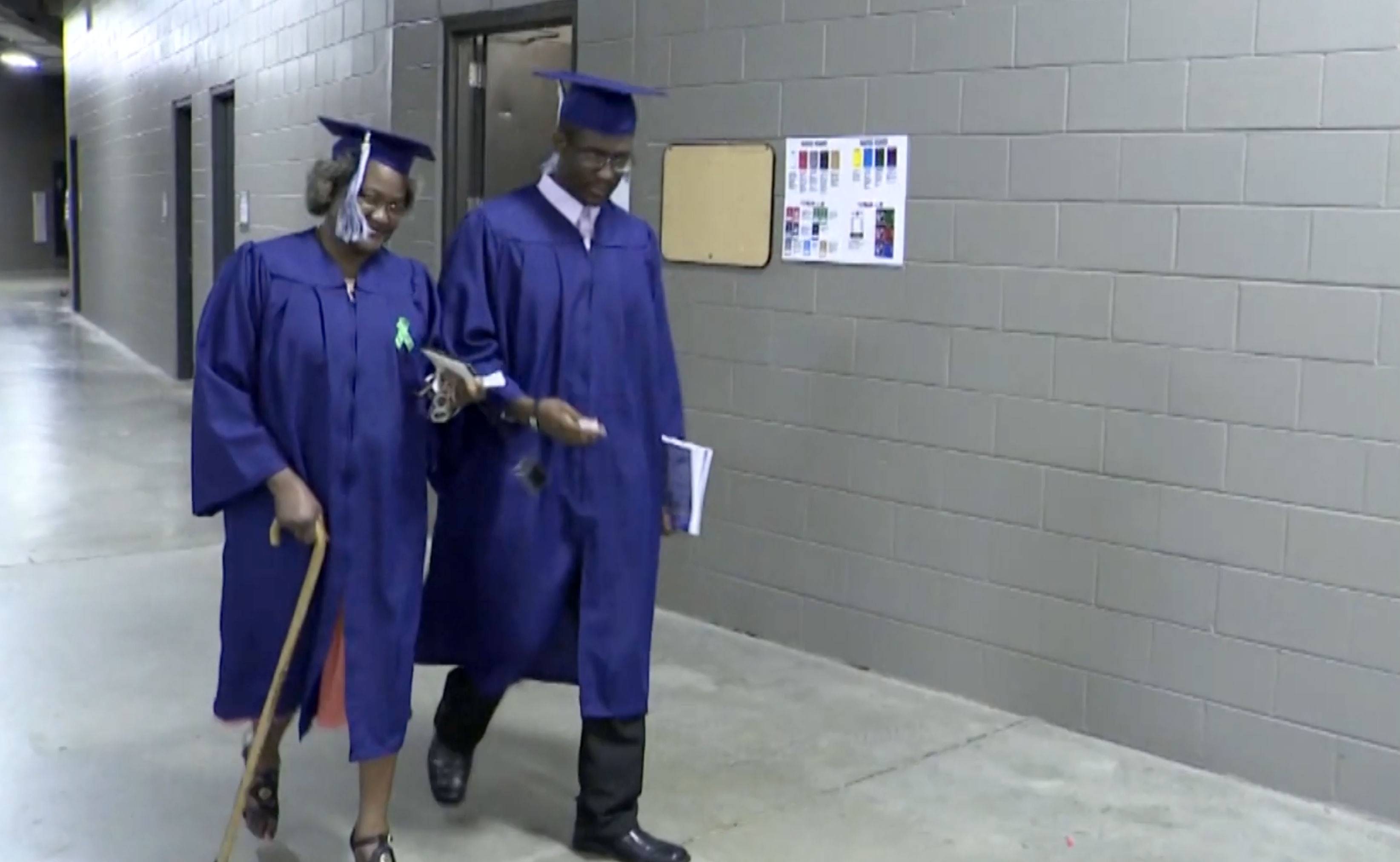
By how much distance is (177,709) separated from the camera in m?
4.24

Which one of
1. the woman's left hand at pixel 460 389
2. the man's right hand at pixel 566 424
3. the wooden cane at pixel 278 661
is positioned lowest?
the wooden cane at pixel 278 661

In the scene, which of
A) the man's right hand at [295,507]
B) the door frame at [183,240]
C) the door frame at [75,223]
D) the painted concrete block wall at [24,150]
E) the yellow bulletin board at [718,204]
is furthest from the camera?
the painted concrete block wall at [24,150]

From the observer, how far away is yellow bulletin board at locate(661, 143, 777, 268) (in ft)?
16.4

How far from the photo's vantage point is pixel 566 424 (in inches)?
118

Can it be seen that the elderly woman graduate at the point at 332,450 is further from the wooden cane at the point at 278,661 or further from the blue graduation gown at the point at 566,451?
the blue graduation gown at the point at 566,451

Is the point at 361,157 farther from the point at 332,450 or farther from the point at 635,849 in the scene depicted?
the point at 635,849

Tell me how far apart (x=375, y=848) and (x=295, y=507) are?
74cm

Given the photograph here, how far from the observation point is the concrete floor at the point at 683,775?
11.1ft

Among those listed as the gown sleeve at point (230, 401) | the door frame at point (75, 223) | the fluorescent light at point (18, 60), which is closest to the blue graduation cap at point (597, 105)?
the gown sleeve at point (230, 401)

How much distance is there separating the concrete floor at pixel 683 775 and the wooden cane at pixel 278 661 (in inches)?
15.3

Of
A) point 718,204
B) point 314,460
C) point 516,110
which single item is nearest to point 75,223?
point 516,110

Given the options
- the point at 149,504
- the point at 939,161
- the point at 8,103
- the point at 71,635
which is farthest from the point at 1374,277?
the point at 8,103

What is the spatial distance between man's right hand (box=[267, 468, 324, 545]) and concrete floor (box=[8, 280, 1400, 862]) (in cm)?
86

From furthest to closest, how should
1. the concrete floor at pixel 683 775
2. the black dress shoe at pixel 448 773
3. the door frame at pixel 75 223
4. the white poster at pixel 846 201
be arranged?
the door frame at pixel 75 223 < the white poster at pixel 846 201 < the black dress shoe at pixel 448 773 < the concrete floor at pixel 683 775
